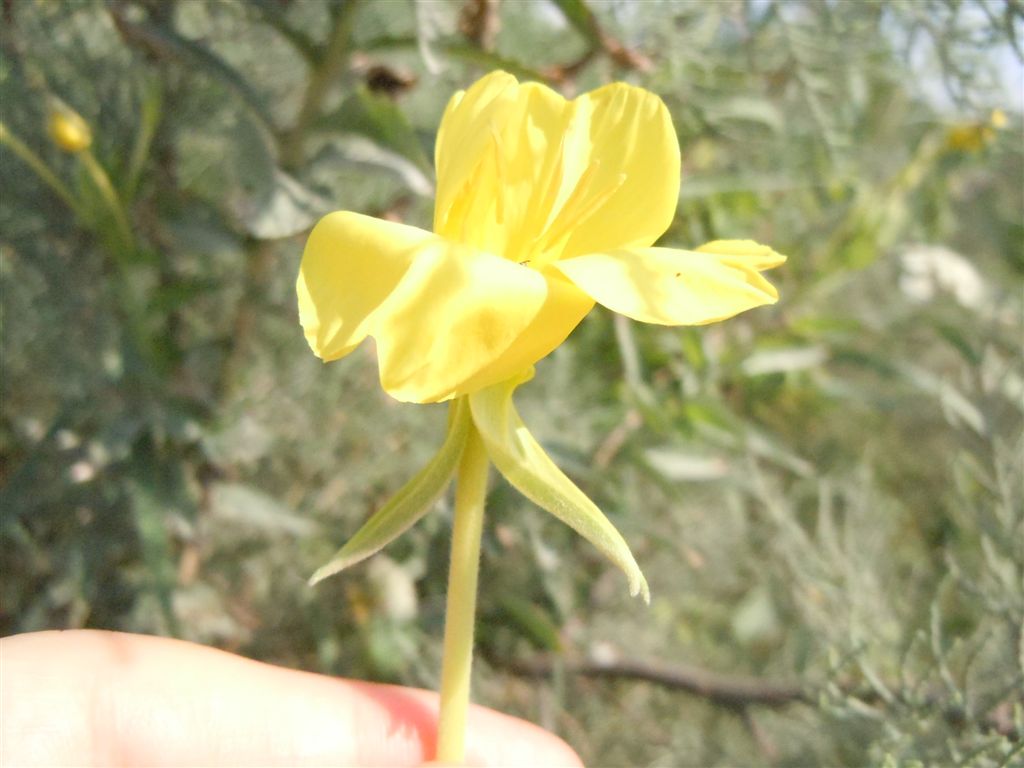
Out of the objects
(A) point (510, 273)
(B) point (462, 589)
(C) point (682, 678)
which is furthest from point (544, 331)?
(C) point (682, 678)

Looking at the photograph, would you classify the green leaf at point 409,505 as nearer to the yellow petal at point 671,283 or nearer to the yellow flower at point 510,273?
the yellow flower at point 510,273

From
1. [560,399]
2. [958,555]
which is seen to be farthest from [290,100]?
[958,555]

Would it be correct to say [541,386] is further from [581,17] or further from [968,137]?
[968,137]

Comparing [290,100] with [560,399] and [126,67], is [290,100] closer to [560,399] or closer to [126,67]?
[126,67]

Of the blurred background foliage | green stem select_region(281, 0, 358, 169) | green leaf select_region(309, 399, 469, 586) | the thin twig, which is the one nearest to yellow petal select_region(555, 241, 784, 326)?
green leaf select_region(309, 399, 469, 586)

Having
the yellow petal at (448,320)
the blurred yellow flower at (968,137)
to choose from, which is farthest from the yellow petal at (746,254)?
the blurred yellow flower at (968,137)

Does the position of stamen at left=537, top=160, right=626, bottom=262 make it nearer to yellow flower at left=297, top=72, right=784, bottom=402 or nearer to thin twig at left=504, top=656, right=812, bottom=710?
yellow flower at left=297, top=72, right=784, bottom=402
